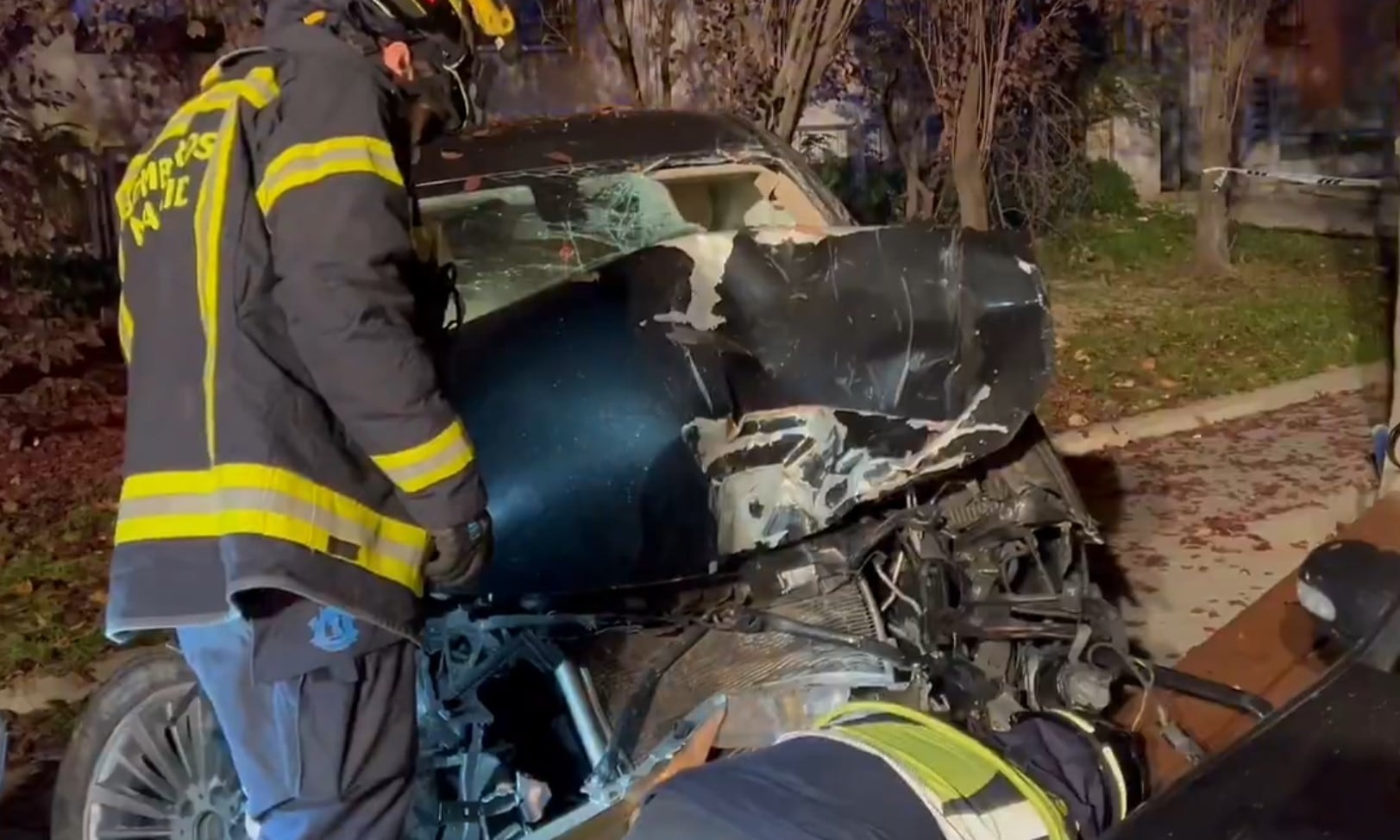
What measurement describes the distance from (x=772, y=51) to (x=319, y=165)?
6.43 meters

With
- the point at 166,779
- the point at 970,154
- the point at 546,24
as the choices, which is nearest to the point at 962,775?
the point at 166,779

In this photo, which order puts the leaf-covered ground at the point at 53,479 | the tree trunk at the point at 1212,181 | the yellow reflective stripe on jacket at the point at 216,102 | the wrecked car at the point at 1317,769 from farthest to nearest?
1. the tree trunk at the point at 1212,181
2. the leaf-covered ground at the point at 53,479
3. the yellow reflective stripe on jacket at the point at 216,102
4. the wrecked car at the point at 1317,769

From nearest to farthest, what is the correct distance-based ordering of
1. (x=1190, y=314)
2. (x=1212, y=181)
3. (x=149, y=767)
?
(x=149, y=767) → (x=1190, y=314) → (x=1212, y=181)

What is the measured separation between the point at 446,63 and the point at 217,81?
1.29 ft

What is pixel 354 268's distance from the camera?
2.35 metres

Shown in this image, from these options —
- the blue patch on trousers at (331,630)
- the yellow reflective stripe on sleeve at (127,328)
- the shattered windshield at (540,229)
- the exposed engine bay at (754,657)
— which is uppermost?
the yellow reflective stripe on sleeve at (127,328)

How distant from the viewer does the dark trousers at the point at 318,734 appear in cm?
252

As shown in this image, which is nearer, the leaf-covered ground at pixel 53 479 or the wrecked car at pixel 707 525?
the wrecked car at pixel 707 525

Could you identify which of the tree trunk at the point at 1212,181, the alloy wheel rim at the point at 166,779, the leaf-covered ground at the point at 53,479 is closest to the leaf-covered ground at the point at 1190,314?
the tree trunk at the point at 1212,181

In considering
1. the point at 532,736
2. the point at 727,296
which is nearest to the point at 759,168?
the point at 727,296

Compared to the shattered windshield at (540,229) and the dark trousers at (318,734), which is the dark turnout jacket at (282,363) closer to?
the dark trousers at (318,734)

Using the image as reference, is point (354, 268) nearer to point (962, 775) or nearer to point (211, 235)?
point (211, 235)

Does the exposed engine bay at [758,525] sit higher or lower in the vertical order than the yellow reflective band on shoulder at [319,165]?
lower

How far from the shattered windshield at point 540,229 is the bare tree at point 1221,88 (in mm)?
11018
